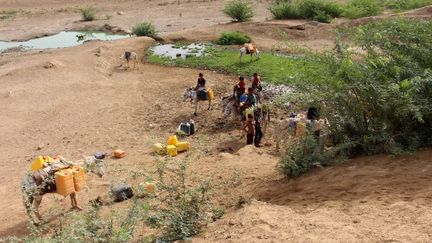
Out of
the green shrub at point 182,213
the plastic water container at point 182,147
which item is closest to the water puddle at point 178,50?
the plastic water container at point 182,147

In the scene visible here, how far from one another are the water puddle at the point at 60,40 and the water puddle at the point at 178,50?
505cm

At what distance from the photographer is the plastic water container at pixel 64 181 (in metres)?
9.05

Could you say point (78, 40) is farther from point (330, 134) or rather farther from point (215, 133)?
point (330, 134)

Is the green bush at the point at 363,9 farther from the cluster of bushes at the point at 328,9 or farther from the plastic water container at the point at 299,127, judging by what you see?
the plastic water container at the point at 299,127

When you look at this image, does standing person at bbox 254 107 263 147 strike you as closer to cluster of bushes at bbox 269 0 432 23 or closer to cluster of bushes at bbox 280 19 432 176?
cluster of bushes at bbox 280 19 432 176

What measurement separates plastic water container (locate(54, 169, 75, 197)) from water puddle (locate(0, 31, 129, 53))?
65.4ft

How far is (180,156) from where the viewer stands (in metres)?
12.3

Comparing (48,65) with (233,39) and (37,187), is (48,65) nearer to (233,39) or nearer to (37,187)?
(233,39)

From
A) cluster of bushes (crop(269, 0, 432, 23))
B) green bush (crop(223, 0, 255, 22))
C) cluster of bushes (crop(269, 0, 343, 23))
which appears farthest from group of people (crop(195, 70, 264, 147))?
green bush (crop(223, 0, 255, 22))

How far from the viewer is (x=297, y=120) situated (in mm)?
11680

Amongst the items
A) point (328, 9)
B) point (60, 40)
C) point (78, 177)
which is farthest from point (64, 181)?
point (328, 9)

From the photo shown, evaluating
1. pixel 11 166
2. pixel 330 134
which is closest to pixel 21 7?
pixel 11 166

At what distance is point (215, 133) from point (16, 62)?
13310mm

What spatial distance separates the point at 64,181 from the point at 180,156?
375 cm
